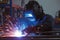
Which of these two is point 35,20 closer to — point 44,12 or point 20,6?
point 44,12

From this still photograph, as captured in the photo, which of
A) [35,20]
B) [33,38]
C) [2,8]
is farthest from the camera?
[2,8]

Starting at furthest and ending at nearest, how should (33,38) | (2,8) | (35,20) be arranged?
(2,8) → (35,20) → (33,38)

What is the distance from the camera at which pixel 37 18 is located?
0.90 metres

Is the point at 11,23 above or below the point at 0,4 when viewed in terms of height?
below

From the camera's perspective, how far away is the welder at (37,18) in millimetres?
872

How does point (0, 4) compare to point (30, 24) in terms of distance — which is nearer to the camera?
point (30, 24)

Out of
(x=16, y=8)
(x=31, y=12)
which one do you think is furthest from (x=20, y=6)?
(x=31, y=12)

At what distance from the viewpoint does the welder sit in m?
0.87

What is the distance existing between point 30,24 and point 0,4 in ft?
0.91

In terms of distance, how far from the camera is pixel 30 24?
2.81 ft

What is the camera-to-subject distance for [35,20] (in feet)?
2.92

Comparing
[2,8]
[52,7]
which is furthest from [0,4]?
[52,7]

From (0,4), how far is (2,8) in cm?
3

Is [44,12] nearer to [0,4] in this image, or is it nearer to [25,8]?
[25,8]
